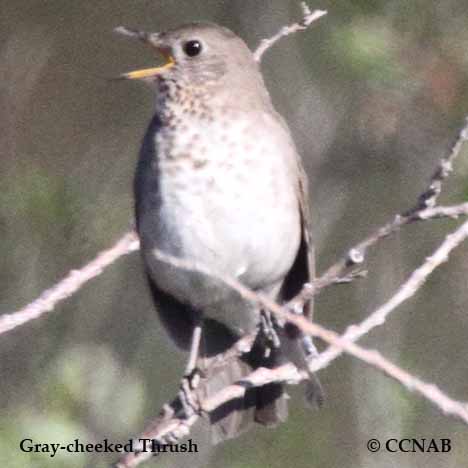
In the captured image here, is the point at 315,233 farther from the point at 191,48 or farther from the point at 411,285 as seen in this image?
the point at 411,285

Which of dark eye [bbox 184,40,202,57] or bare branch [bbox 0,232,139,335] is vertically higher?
dark eye [bbox 184,40,202,57]

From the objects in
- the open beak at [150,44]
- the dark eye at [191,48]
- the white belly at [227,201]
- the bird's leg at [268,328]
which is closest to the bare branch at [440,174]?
the bird's leg at [268,328]

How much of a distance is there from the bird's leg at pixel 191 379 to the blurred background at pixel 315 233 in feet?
1.52

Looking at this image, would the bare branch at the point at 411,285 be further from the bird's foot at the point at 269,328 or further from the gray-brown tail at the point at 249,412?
the gray-brown tail at the point at 249,412

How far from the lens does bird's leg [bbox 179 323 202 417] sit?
451 cm

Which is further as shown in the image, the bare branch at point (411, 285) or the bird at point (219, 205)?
the bird at point (219, 205)

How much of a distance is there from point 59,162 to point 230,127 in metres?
2.76

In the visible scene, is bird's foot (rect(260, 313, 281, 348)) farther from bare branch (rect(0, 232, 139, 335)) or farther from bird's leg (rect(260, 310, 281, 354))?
bare branch (rect(0, 232, 139, 335))

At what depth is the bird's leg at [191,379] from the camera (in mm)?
4512

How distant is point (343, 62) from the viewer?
595cm

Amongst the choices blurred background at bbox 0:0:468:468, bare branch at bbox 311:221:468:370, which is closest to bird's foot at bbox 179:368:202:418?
bare branch at bbox 311:221:468:370

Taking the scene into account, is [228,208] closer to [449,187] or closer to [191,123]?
[191,123]

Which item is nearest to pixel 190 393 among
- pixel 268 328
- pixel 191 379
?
pixel 191 379

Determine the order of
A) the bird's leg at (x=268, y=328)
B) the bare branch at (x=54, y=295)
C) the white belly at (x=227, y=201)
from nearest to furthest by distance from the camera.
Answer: the bare branch at (x=54, y=295), the bird's leg at (x=268, y=328), the white belly at (x=227, y=201)
